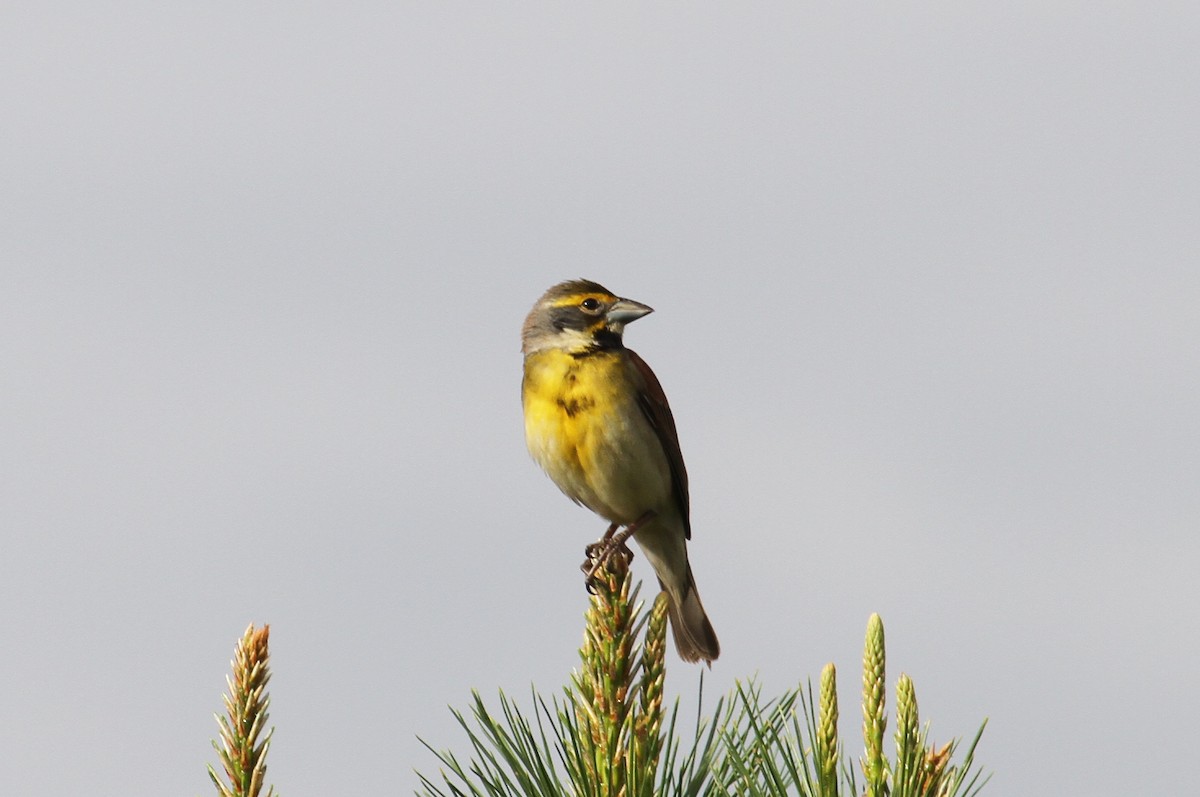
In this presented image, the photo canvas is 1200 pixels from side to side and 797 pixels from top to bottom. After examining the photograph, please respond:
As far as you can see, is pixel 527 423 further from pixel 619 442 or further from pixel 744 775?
pixel 744 775

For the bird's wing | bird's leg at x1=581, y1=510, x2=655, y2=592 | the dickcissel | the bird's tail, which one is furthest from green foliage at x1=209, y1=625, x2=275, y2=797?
the bird's tail

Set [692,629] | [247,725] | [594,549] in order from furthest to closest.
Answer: [692,629] → [594,549] → [247,725]

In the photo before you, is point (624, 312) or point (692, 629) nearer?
point (624, 312)

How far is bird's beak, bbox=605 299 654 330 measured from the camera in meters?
9.64

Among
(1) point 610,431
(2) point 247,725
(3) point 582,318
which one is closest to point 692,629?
(1) point 610,431

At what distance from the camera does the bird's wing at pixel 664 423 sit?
373 inches

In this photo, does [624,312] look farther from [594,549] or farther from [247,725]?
[247,725]

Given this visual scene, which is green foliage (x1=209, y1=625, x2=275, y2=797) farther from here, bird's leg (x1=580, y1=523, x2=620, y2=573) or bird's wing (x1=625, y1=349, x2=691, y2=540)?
bird's wing (x1=625, y1=349, x2=691, y2=540)

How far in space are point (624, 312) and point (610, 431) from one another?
1.17m

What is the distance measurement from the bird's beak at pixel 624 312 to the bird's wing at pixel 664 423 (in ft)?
0.68

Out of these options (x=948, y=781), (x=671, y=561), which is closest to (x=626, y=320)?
(x=671, y=561)

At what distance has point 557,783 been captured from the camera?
3.90m

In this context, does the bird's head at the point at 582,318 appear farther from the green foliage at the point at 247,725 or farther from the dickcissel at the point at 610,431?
the green foliage at the point at 247,725

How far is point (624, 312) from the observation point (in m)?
9.70
